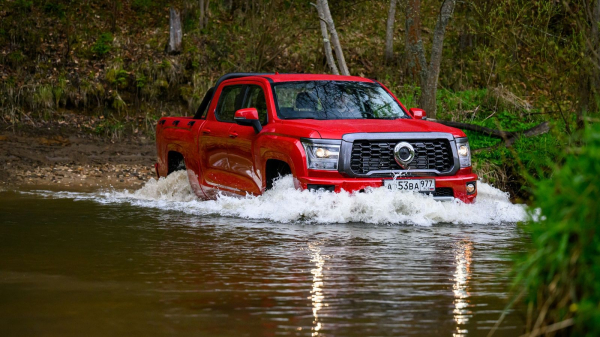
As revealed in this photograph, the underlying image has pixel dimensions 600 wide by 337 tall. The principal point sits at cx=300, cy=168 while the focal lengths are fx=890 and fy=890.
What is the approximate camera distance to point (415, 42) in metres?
15.7

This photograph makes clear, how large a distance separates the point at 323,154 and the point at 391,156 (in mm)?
718

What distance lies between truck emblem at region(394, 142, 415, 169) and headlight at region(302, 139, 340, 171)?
62cm

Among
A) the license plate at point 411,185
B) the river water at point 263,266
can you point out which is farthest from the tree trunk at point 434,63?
the license plate at point 411,185

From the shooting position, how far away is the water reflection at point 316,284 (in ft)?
15.2

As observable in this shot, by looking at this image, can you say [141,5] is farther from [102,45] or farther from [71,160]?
[71,160]

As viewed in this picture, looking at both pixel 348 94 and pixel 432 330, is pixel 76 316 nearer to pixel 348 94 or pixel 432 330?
pixel 432 330

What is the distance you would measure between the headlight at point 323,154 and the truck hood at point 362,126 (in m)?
0.08

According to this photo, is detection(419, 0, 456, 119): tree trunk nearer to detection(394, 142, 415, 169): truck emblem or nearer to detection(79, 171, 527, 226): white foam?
detection(79, 171, 527, 226): white foam

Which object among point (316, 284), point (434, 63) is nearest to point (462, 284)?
point (316, 284)

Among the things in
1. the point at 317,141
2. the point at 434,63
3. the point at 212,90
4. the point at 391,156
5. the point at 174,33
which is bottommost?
the point at 391,156

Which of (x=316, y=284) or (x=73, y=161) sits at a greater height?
(x=316, y=284)

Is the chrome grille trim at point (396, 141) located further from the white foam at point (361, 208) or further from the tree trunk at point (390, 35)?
the tree trunk at point (390, 35)

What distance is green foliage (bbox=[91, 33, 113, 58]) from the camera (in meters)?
23.6

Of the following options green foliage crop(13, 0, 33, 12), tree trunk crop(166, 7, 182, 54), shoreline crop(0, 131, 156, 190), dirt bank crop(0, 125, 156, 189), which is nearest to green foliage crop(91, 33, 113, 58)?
tree trunk crop(166, 7, 182, 54)
